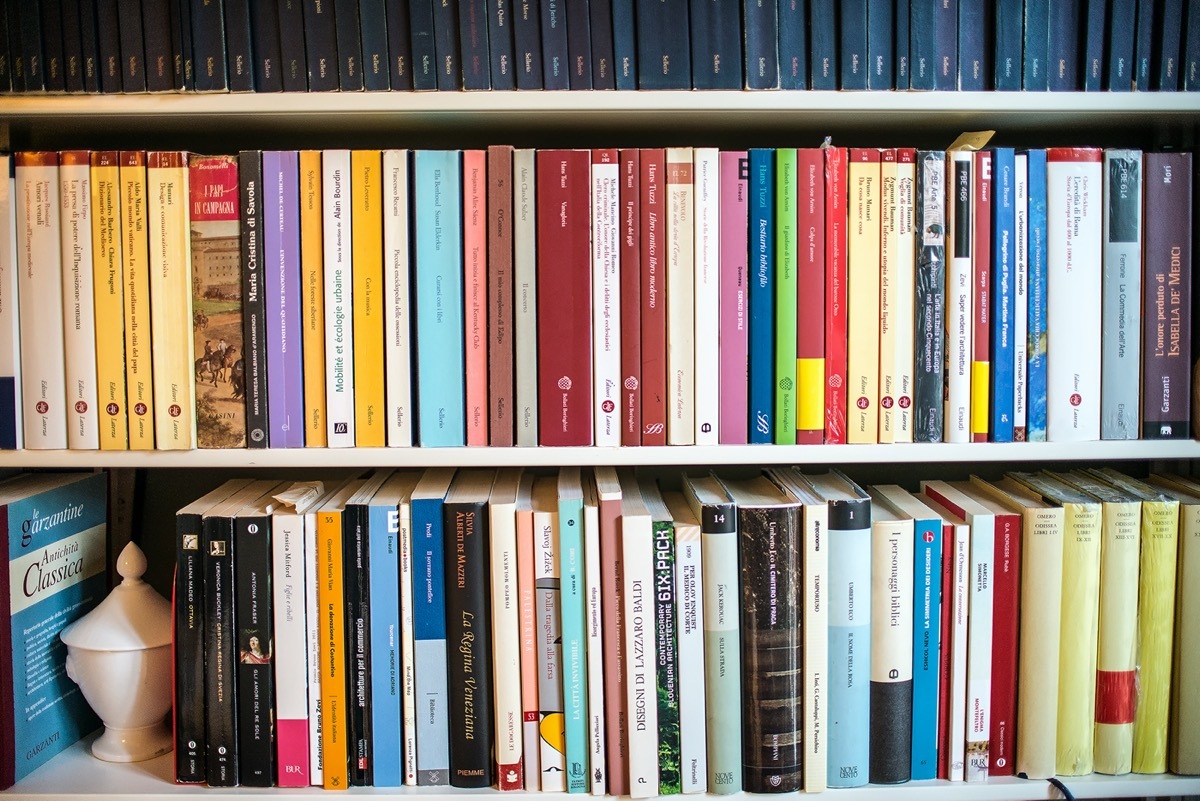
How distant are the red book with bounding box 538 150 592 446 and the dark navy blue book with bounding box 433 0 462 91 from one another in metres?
0.13

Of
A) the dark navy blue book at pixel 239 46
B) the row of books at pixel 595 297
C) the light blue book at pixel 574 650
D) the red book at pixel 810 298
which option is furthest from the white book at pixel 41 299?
the red book at pixel 810 298

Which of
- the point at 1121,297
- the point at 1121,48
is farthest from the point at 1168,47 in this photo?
the point at 1121,297

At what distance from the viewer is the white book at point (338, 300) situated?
0.92 metres

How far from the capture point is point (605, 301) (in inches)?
36.6

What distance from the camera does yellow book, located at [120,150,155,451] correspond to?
3.02 feet

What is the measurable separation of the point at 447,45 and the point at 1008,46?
62cm

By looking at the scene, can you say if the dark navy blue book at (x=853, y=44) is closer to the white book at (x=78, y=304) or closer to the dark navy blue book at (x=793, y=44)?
the dark navy blue book at (x=793, y=44)

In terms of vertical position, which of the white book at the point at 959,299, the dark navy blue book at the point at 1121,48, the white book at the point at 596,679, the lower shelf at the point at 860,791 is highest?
the dark navy blue book at the point at 1121,48

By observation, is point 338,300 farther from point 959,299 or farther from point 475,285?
point 959,299

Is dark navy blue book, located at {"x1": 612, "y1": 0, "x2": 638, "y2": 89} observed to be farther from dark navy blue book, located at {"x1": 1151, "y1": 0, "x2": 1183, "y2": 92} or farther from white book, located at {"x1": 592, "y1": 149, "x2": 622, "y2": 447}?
dark navy blue book, located at {"x1": 1151, "y1": 0, "x2": 1183, "y2": 92}

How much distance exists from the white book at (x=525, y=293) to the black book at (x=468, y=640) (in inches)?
4.4

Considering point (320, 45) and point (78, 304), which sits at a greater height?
point (320, 45)

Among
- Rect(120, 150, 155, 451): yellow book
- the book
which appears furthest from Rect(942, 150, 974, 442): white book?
the book

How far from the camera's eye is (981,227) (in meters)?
0.93
